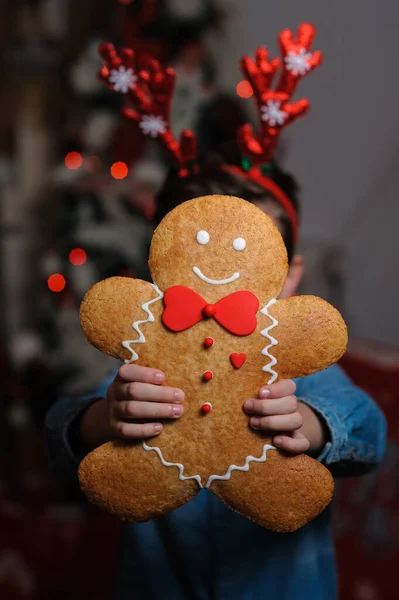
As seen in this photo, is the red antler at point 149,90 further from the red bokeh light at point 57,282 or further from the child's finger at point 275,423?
the red bokeh light at point 57,282

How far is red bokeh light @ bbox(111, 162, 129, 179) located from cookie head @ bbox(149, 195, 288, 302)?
114 centimetres

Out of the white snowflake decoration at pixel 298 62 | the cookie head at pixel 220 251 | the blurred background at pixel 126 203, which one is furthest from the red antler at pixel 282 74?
the blurred background at pixel 126 203

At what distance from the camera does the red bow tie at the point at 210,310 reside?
599 mm

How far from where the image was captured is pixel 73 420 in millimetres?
771

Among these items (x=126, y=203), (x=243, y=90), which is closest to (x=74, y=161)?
(x=126, y=203)

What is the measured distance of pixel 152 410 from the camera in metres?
0.60

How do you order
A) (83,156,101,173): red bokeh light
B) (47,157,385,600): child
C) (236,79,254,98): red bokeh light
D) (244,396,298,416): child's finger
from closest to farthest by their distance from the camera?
(244,396,298,416): child's finger, (47,157,385,600): child, (236,79,254,98): red bokeh light, (83,156,101,173): red bokeh light

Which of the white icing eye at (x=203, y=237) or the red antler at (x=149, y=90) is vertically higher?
the red antler at (x=149, y=90)

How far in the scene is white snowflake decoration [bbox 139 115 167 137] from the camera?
0.84m

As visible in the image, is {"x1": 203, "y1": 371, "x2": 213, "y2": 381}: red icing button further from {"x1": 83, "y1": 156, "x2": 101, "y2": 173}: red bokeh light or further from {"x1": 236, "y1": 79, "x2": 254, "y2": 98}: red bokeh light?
{"x1": 83, "y1": 156, "x2": 101, "y2": 173}: red bokeh light

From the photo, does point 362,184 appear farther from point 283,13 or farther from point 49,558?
point 49,558

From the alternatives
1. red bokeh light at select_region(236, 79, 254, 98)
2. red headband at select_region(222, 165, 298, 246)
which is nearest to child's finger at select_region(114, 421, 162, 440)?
red headband at select_region(222, 165, 298, 246)

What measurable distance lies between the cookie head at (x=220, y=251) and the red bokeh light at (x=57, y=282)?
1227 mm

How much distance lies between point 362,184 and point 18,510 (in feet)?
5.13
